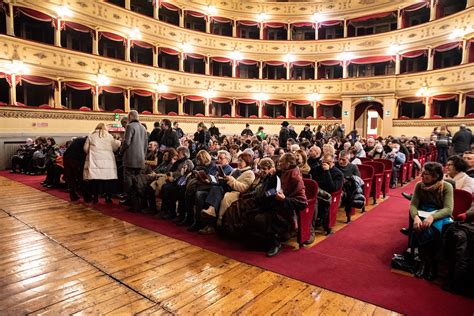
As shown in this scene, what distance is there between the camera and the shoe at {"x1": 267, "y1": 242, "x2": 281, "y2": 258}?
326cm

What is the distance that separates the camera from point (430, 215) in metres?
2.77

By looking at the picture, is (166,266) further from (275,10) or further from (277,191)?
(275,10)

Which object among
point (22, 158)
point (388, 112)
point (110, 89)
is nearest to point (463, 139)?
point (388, 112)

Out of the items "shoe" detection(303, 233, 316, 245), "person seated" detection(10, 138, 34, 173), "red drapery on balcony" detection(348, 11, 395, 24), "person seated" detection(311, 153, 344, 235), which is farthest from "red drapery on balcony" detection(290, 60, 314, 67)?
"shoe" detection(303, 233, 316, 245)

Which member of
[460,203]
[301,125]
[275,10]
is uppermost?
[275,10]

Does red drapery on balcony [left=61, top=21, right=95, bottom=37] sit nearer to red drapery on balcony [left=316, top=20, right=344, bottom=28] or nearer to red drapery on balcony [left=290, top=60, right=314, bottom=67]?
red drapery on balcony [left=290, top=60, right=314, bottom=67]

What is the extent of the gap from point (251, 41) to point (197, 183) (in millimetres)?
15990

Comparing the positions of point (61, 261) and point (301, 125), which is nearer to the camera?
point (61, 261)

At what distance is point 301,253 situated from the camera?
3357mm

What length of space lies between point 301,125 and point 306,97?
5.74ft

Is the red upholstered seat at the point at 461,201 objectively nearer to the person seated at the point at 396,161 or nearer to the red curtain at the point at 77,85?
the person seated at the point at 396,161

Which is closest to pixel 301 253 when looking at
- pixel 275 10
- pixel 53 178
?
pixel 53 178

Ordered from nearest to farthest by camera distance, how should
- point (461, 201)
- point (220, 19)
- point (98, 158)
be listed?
point (461, 201), point (98, 158), point (220, 19)

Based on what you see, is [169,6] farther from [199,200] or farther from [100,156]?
[199,200]
